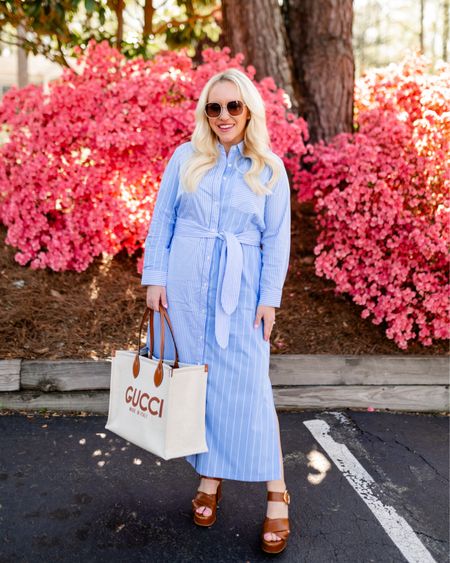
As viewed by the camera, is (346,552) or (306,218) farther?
(306,218)

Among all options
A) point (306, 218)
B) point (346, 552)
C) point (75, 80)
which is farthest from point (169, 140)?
point (346, 552)

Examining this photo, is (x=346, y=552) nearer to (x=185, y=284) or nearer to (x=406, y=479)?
(x=406, y=479)

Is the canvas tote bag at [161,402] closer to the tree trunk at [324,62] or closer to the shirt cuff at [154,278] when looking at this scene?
the shirt cuff at [154,278]

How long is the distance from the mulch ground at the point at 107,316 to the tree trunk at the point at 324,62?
1675mm

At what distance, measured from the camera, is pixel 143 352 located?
260 cm

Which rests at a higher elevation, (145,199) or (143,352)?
(145,199)

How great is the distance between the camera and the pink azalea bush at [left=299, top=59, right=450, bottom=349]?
404 cm

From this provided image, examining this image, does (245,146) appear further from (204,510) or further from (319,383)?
(319,383)

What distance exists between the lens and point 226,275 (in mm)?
2439

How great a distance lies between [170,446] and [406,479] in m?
1.52

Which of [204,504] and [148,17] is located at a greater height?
[148,17]

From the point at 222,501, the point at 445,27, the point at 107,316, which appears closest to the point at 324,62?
the point at 107,316

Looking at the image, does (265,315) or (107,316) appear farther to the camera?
(107,316)

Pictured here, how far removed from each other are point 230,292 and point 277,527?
3.42ft
